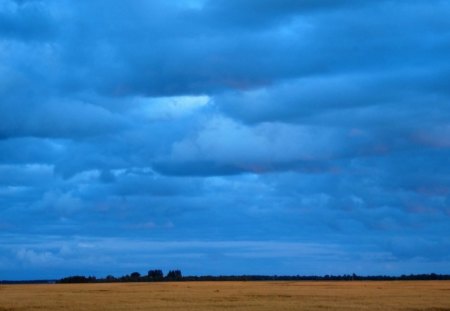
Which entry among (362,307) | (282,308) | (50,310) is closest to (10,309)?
(50,310)

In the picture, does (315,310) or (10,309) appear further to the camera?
(10,309)

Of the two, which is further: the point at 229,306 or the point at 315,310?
the point at 229,306

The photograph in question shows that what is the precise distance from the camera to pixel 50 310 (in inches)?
2835

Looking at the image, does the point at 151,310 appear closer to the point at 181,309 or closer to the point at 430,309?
the point at 181,309

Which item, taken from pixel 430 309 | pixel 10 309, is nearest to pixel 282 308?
pixel 430 309

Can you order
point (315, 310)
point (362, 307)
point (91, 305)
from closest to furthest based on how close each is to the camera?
point (315, 310) < point (362, 307) < point (91, 305)

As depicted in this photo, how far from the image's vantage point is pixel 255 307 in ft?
243

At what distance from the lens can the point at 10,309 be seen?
245 feet

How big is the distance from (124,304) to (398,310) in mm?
28639

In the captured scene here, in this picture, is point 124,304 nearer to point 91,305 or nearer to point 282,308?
point 91,305

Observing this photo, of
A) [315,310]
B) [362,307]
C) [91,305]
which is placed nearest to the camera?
[315,310]

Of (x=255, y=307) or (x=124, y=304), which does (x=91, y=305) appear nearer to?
(x=124, y=304)

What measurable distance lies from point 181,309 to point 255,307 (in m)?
7.16

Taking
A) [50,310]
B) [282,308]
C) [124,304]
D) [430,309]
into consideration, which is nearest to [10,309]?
[50,310]
